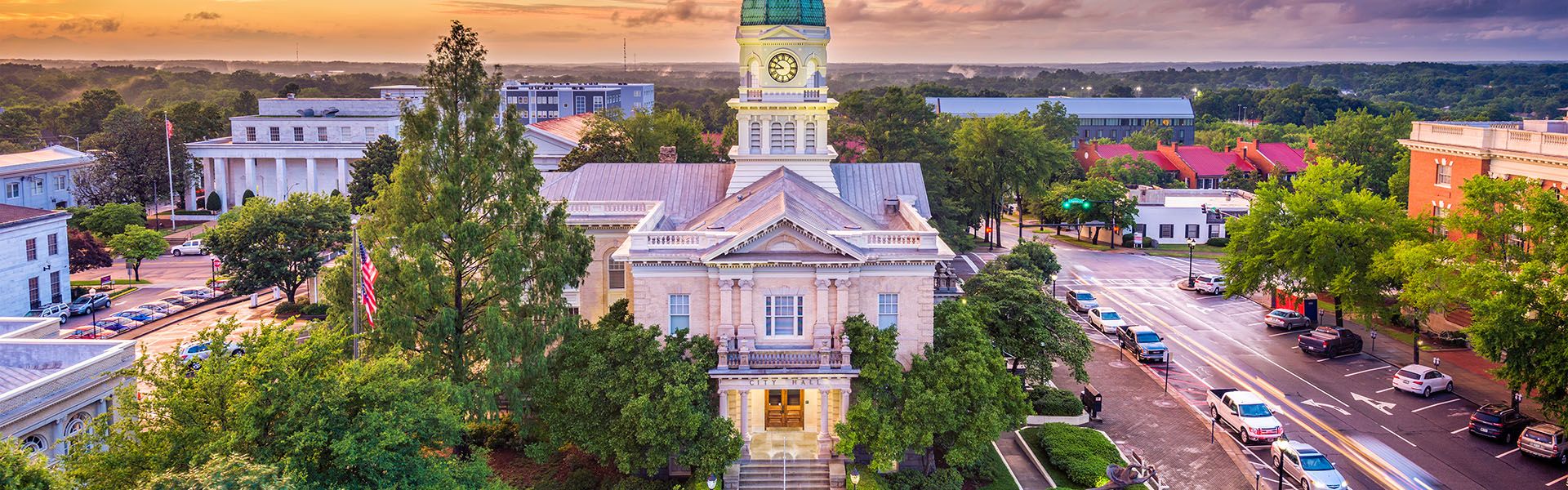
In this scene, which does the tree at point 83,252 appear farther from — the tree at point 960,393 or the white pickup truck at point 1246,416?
the white pickup truck at point 1246,416

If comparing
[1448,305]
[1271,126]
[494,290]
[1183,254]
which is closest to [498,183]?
[494,290]

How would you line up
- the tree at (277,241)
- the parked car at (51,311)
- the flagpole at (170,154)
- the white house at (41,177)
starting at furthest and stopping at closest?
the flagpole at (170,154)
the white house at (41,177)
the tree at (277,241)
the parked car at (51,311)

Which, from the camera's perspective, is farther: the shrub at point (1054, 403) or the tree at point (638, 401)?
the shrub at point (1054, 403)

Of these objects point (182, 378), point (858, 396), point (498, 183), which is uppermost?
point (498, 183)

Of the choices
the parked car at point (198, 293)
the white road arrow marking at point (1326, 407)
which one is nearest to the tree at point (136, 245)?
the parked car at point (198, 293)

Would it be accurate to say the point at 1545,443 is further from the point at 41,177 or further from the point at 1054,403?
the point at 41,177

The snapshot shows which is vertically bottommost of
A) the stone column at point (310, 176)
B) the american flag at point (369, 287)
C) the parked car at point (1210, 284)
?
the parked car at point (1210, 284)

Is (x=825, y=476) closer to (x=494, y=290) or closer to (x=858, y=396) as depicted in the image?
(x=858, y=396)
